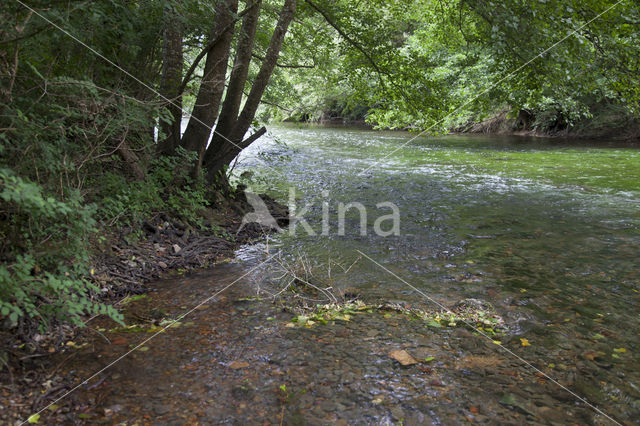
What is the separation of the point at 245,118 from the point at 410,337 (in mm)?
5619

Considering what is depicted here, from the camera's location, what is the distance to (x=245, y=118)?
8242 mm

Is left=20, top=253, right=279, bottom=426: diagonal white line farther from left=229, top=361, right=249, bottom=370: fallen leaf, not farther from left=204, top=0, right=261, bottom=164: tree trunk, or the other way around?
left=204, top=0, right=261, bottom=164: tree trunk

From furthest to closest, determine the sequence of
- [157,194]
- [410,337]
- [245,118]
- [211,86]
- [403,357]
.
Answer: [245,118]
[211,86]
[157,194]
[410,337]
[403,357]

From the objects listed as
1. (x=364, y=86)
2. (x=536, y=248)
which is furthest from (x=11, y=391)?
(x=364, y=86)

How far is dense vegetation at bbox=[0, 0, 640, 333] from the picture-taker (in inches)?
133

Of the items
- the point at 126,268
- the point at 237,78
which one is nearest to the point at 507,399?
the point at 126,268

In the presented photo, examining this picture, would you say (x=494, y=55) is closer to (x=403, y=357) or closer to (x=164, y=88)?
(x=164, y=88)

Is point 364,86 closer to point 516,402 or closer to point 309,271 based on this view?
point 309,271

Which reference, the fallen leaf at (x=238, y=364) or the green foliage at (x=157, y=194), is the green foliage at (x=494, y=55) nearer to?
the green foliage at (x=157, y=194)

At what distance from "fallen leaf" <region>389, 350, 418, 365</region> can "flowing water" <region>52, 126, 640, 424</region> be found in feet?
0.23

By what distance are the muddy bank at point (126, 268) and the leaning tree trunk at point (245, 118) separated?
694 millimetres

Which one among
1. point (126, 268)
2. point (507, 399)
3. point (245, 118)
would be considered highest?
point (245, 118)

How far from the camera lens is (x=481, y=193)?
10.9 meters

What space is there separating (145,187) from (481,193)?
807cm
